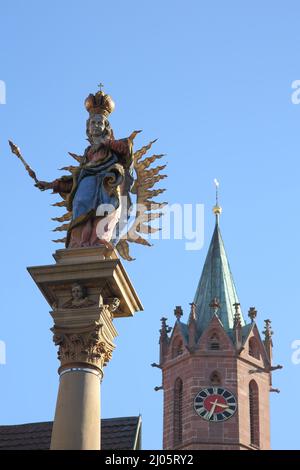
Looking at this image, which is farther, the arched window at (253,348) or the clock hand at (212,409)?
the arched window at (253,348)

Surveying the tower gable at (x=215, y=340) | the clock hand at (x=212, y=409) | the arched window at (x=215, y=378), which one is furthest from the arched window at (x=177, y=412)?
the tower gable at (x=215, y=340)

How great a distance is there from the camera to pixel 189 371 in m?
68.0

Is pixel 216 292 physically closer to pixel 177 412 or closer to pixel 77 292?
pixel 177 412

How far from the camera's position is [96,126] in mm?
17094

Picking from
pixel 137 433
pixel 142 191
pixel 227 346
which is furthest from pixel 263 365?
pixel 142 191

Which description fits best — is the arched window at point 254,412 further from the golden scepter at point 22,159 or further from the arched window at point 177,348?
the golden scepter at point 22,159

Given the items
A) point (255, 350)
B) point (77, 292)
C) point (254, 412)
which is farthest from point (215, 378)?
point (77, 292)

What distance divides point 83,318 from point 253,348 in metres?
54.9

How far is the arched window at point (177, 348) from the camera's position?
6938 cm

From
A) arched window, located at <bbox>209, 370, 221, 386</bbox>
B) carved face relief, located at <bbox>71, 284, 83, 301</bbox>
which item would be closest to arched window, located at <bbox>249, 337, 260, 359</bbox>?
arched window, located at <bbox>209, 370, 221, 386</bbox>

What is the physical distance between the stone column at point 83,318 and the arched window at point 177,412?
2015 inches

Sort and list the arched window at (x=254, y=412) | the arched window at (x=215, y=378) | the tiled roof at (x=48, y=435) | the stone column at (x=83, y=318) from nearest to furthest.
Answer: the stone column at (x=83, y=318)
the tiled roof at (x=48, y=435)
the arched window at (x=254, y=412)
the arched window at (x=215, y=378)
